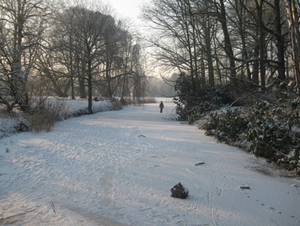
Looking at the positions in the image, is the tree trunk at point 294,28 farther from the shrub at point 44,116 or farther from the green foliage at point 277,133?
the shrub at point 44,116

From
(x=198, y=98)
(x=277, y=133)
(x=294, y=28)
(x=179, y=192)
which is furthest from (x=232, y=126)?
(x=198, y=98)

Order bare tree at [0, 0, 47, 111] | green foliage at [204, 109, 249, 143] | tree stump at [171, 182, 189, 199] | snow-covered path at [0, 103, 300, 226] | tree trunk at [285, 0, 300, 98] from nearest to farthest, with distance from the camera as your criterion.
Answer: snow-covered path at [0, 103, 300, 226], tree trunk at [285, 0, 300, 98], tree stump at [171, 182, 189, 199], green foliage at [204, 109, 249, 143], bare tree at [0, 0, 47, 111]

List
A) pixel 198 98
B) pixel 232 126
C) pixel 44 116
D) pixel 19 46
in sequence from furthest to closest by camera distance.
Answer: pixel 198 98 → pixel 44 116 → pixel 19 46 → pixel 232 126

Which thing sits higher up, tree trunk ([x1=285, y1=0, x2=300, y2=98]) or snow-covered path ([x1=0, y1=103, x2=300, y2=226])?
tree trunk ([x1=285, y1=0, x2=300, y2=98])

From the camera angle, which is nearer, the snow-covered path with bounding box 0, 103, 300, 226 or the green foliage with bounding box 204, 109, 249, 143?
the snow-covered path with bounding box 0, 103, 300, 226

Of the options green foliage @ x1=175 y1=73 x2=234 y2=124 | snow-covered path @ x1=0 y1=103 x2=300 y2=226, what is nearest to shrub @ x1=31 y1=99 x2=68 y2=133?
snow-covered path @ x1=0 y1=103 x2=300 y2=226

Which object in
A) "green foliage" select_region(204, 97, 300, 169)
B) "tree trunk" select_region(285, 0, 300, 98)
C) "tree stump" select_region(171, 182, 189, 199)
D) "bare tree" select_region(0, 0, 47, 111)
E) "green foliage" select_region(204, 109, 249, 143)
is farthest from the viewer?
"bare tree" select_region(0, 0, 47, 111)

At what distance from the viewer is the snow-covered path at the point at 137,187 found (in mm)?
3359

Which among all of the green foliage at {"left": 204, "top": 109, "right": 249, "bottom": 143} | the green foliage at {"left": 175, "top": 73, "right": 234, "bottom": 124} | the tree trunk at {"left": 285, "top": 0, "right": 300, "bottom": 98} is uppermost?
the tree trunk at {"left": 285, "top": 0, "right": 300, "bottom": 98}

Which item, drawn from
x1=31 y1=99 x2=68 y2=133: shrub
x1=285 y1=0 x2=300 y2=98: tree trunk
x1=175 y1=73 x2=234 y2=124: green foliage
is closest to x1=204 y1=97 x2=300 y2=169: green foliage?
x1=285 y1=0 x2=300 y2=98: tree trunk

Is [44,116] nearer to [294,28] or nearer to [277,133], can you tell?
[277,133]

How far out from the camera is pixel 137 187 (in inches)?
175

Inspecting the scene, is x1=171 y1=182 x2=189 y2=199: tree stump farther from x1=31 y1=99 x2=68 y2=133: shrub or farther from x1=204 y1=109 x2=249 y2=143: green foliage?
x1=31 y1=99 x2=68 y2=133: shrub

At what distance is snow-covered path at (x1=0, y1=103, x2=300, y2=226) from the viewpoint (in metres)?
3.36
